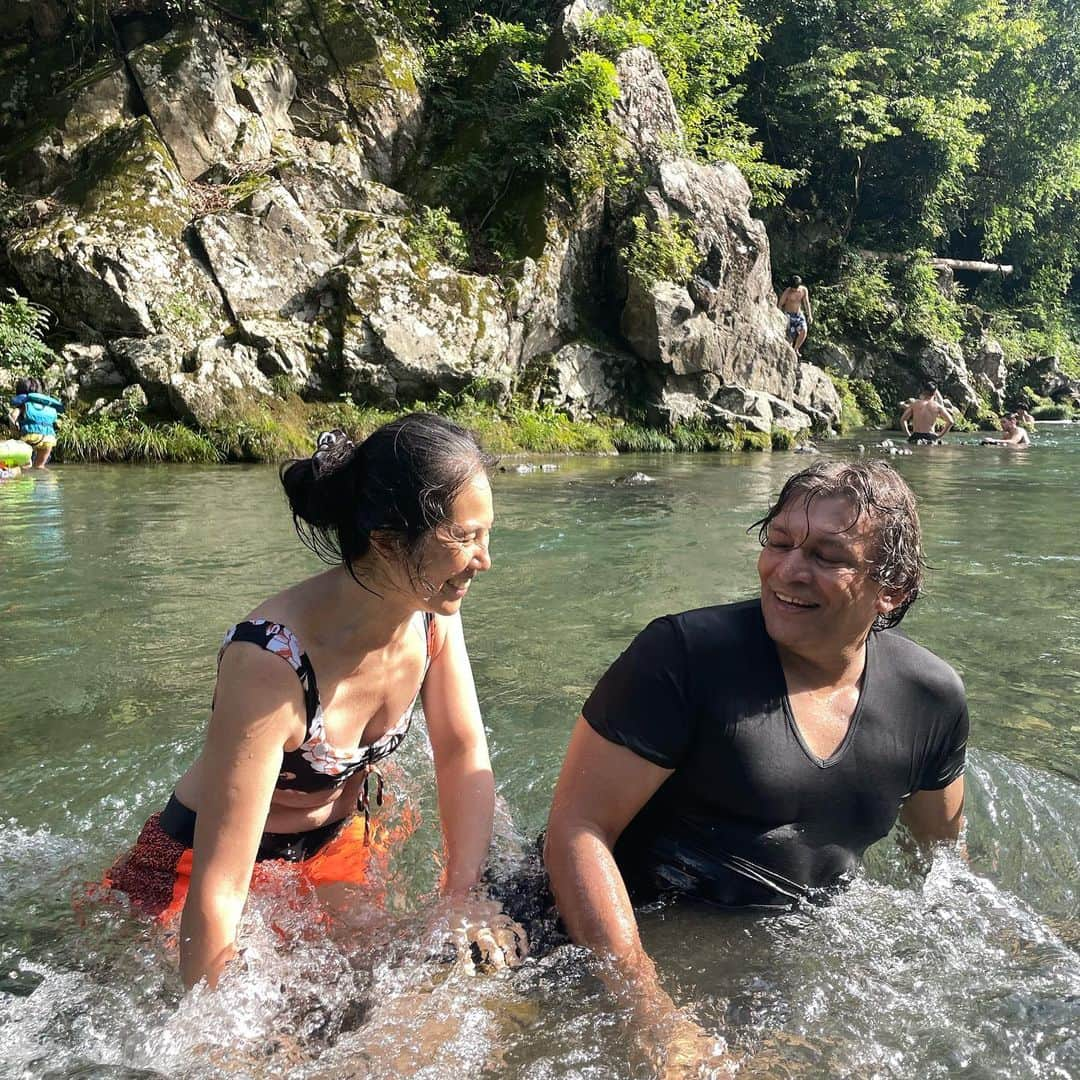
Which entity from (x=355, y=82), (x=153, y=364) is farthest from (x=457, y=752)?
(x=355, y=82)

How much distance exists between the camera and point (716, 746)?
2.07 meters

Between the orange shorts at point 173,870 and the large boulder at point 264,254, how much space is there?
13577 millimetres

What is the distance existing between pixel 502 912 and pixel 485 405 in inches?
552

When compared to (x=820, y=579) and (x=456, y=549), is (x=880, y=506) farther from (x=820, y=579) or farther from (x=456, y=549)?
(x=456, y=549)

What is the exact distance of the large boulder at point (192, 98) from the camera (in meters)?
15.9

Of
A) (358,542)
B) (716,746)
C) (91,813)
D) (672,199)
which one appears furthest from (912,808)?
(672,199)

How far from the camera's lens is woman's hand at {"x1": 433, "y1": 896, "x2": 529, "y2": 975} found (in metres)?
2.19

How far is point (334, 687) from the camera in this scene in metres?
2.10

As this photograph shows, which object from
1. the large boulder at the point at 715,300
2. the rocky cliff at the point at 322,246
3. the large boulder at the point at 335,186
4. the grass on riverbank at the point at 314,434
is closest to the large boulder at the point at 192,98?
the rocky cliff at the point at 322,246

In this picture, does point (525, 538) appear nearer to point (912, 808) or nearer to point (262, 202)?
point (912, 808)

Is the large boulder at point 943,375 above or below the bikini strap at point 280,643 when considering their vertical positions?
above

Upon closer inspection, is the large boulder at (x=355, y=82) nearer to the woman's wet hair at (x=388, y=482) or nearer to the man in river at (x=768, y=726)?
the woman's wet hair at (x=388, y=482)

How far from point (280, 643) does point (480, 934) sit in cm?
85

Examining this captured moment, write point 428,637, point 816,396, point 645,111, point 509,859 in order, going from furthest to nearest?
point 816,396 → point 645,111 → point 509,859 → point 428,637
